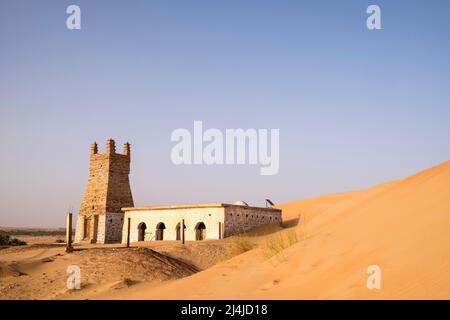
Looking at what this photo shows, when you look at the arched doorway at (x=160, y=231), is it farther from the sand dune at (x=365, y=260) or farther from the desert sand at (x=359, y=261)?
the sand dune at (x=365, y=260)

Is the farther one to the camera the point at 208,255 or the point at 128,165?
the point at 128,165

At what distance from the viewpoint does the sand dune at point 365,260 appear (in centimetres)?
566

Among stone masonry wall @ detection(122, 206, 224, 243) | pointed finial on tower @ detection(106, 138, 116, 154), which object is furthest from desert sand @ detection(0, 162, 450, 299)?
pointed finial on tower @ detection(106, 138, 116, 154)

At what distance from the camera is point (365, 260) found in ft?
21.6

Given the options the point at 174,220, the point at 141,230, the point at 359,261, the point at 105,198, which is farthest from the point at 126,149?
the point at 359,261

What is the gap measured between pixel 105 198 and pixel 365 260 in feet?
97.1

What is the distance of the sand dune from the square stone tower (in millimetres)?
25446

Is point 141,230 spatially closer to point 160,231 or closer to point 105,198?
point 160,231

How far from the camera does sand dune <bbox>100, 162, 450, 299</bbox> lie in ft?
18.6

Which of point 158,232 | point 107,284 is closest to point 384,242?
point 107,284
